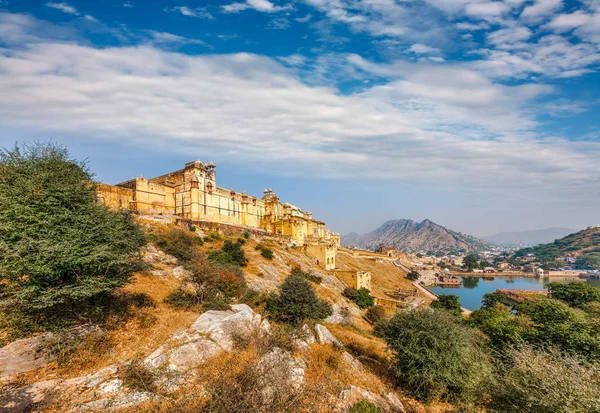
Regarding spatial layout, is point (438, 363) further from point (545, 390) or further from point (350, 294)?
point (350, 294)

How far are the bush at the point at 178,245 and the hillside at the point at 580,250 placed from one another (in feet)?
633

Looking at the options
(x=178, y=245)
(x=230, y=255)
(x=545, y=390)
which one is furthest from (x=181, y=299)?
(x=545, y=390)

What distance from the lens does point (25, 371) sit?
7.93 metres

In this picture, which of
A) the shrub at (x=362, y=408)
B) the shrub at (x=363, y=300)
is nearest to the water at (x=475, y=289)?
the shrub at (x=363, y=300)

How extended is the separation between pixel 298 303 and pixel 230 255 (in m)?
10.5

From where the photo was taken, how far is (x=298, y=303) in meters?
18.4

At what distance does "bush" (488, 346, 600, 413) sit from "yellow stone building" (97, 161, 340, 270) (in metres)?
28.1

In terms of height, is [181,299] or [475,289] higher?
[181,299]

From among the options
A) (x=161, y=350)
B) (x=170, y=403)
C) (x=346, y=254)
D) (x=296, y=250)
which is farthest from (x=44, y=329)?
(x=346, y=254)

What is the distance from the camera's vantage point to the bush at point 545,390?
7004 mm

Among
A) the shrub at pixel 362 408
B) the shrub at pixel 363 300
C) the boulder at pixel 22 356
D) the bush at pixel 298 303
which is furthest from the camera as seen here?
→ the shrub at pixel 363 300

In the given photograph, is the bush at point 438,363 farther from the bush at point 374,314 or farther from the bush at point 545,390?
the bush at point 374,314

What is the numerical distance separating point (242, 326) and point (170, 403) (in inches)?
192

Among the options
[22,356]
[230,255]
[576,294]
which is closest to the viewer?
[22,356]
